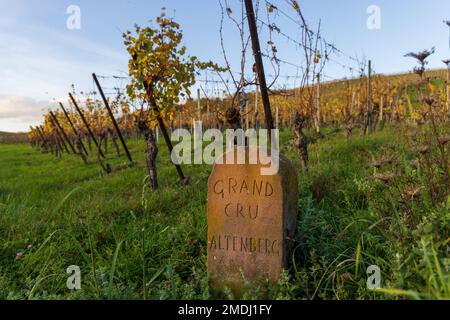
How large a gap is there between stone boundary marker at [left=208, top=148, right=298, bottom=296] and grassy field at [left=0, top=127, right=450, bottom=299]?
0.51 feet

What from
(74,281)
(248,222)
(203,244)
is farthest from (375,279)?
(74,281)

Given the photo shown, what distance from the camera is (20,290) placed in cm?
293

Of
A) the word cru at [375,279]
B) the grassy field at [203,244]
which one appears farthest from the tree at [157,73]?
the word cru at [375,279]

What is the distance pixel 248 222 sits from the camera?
9.07ft

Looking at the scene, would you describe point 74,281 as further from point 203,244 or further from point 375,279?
point 375,279

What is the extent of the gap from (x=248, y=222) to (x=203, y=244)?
36.6 inches

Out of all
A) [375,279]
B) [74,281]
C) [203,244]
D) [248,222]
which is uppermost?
[248,222]

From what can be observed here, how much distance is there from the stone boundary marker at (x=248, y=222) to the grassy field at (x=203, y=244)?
0.51 feet

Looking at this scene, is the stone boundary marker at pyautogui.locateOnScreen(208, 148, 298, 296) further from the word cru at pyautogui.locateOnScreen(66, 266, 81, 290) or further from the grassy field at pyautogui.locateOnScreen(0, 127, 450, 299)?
the word cru at pyautogui.locateOnScreen(66, 266, 81, 290)

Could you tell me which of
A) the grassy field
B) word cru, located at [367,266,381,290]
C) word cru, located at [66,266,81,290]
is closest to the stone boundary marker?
the grassy field

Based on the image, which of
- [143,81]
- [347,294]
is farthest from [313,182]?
[143,81]

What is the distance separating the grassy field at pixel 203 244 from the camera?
2.23 m
